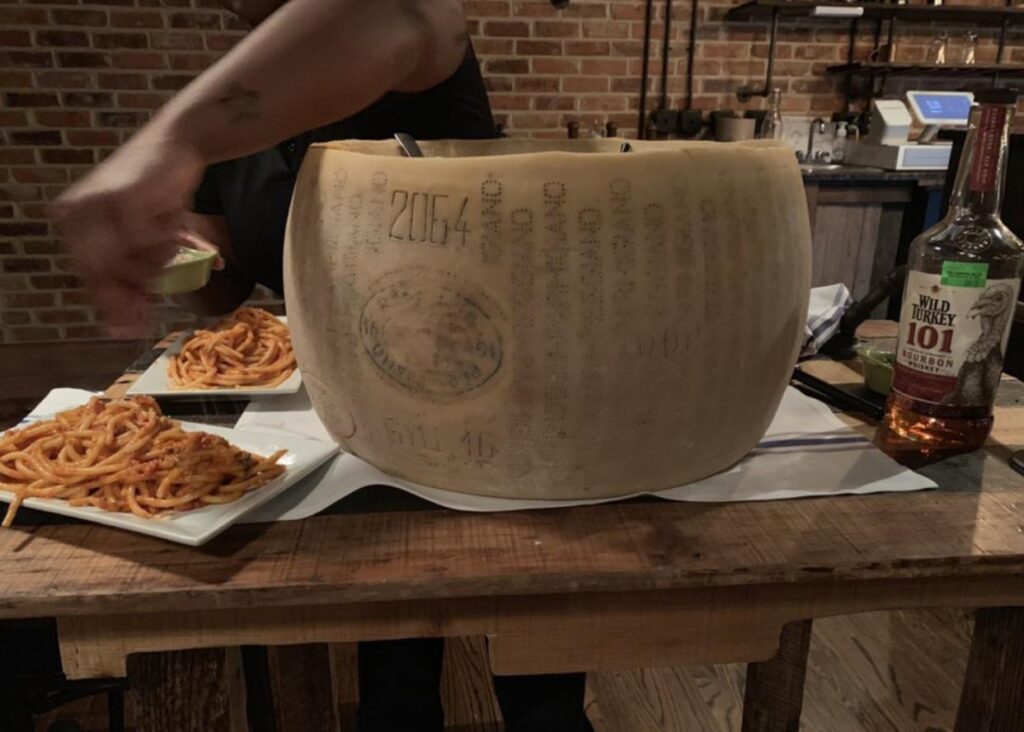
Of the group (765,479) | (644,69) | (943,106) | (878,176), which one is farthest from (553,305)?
(943,106)

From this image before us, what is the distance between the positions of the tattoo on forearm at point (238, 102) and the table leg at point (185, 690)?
35 centimetres

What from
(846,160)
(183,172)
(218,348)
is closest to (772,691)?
(218,348)

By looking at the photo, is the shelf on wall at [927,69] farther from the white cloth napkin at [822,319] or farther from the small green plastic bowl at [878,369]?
the small green plastic bowl at [878,369]

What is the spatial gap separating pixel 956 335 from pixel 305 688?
723mm

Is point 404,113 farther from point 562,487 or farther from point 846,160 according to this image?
point 846,160

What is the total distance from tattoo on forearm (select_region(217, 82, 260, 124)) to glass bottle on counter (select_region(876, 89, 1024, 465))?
543 mm

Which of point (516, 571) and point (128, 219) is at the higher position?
point (128, 219)

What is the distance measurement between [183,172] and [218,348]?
40 cm

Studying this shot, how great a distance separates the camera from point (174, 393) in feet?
2.58

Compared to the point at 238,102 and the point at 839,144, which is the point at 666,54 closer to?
the point at 839,144

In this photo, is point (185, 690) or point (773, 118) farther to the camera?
point (773, 118)

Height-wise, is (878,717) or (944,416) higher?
(944,416)

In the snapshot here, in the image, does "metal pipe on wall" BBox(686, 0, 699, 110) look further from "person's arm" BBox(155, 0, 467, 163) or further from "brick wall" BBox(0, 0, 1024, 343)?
"person's arm" BBox(155, 0, 467, 163)

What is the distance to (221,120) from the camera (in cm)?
53
